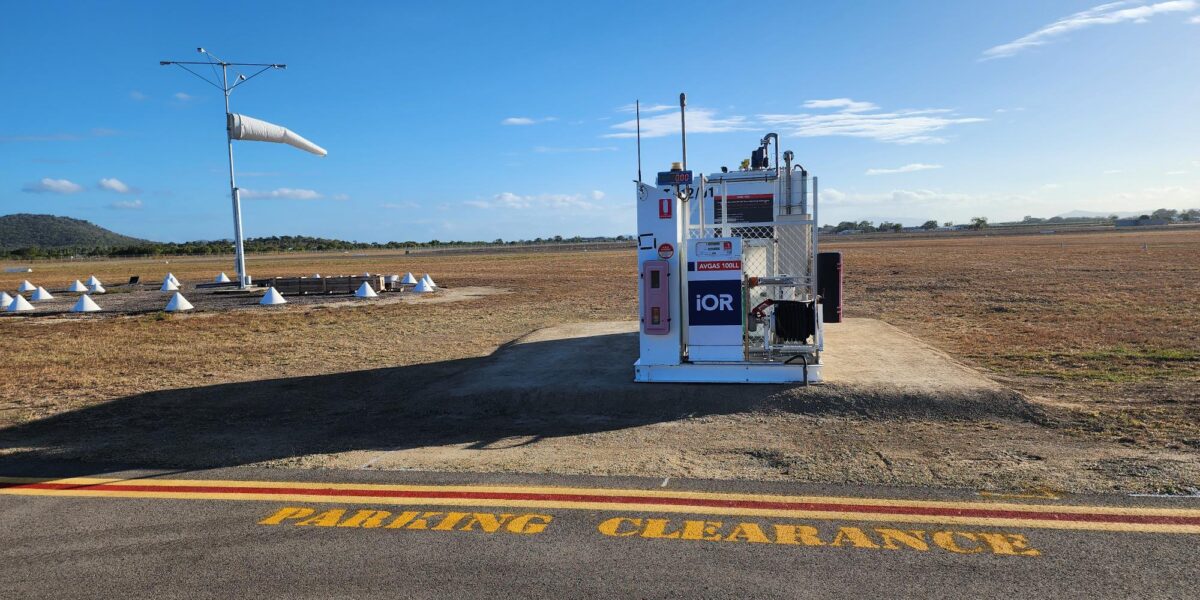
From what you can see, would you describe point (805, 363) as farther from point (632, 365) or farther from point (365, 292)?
point (365, 292)

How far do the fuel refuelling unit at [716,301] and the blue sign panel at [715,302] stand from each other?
13 mm

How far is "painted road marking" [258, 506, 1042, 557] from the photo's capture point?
4.26 metres

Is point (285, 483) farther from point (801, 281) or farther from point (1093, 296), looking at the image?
point (1093, 296)

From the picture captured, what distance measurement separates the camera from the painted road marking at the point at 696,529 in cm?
426

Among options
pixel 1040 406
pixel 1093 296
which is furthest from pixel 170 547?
pixel 1093 296

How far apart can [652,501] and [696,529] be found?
57 centimetres

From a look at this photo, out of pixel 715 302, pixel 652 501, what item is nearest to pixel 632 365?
pixel 715 302

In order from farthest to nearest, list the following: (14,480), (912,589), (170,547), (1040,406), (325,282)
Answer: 1. (325,282)
2. (1040,406)
3. (14,480)
4. (170,547)
5. (912,589)

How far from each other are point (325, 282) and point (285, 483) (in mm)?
22698

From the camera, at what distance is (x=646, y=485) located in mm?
5445

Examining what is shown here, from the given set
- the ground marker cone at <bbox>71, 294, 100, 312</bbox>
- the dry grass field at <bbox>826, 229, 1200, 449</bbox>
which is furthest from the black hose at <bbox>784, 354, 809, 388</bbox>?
the ground marker cone at <bbox>71, 294, 100, 312</bbox>

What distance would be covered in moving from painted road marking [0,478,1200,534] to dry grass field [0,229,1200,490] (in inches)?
39.7

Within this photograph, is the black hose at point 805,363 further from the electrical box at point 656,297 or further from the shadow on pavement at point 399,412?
the electrical box at point 656,297

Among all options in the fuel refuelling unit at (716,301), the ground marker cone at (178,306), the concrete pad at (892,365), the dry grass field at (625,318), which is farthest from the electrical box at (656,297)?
the ground marker cone at (178,306)
